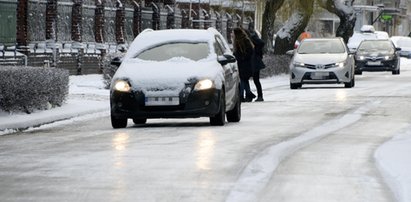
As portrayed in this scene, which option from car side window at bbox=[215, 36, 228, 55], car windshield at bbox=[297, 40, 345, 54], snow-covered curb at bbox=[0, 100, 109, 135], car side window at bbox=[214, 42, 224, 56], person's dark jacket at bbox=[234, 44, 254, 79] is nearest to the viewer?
snow-covered curb at bbox=[0, 100, 109, 135]

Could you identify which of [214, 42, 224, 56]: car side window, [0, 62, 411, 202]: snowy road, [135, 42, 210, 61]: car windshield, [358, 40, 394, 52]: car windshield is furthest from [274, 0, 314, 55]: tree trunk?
[135, 42, 210, 61]: car windshield

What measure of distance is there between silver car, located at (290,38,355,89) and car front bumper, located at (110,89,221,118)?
1673 centimetres

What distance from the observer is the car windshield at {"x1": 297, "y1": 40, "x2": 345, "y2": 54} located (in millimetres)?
36812

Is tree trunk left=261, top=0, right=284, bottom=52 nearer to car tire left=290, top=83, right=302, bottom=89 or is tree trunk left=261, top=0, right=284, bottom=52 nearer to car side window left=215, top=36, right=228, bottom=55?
car tire left=290, top=83, right=302, bottom=89

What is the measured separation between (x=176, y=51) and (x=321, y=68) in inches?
621

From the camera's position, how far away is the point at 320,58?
35.8 meters

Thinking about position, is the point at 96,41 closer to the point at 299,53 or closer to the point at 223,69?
the point at 299,53

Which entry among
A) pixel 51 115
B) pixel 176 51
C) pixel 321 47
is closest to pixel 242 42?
pixel 51 115

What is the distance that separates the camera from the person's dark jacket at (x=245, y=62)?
90.3ft

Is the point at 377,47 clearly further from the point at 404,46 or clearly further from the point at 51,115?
the point at 404,46

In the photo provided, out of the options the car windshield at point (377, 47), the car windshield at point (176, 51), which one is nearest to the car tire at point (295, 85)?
the car windshield at point (377, 47)

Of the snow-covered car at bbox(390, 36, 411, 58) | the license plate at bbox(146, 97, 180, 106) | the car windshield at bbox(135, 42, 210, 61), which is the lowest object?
the snow-covered car at bbox(390, 36, 411, 58)

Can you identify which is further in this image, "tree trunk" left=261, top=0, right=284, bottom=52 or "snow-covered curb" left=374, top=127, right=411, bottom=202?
A: "tree trunk" left=261, top=0, right=284, bottom=52

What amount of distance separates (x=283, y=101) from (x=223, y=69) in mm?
8101
